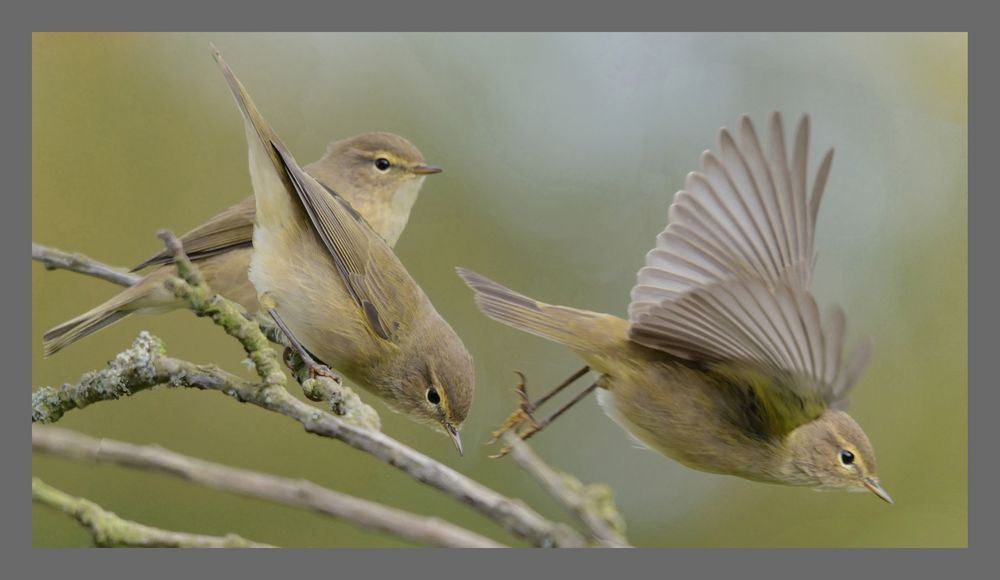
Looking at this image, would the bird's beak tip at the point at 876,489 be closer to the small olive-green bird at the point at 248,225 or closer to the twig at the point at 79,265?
the small olive-green bird at the point at 248,225

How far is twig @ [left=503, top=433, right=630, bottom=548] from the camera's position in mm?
1956

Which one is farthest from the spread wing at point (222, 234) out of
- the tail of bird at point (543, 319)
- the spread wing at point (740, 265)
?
the spread wing at point (740, 265)

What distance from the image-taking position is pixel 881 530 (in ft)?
10.4

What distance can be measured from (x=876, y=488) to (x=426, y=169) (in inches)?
63.2

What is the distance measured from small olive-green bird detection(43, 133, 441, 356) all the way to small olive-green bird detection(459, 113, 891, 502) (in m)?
0.52

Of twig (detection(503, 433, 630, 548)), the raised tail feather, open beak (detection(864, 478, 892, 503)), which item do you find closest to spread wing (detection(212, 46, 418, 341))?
the raised tail feather

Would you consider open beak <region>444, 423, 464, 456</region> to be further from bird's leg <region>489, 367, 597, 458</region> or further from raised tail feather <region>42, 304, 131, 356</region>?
raised tail feather <region>42, 304, 131, 356</region>

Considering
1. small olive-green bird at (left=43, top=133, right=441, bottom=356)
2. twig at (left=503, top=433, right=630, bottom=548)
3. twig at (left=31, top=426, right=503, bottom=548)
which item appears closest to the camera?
twig at (left=503, top=433, right=630, bottom=548)

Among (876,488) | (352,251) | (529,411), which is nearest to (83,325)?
(352,251)

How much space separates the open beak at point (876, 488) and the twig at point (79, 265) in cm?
213

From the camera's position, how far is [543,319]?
2.92m

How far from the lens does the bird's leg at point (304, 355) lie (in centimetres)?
288

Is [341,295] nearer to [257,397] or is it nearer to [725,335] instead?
[257,397]

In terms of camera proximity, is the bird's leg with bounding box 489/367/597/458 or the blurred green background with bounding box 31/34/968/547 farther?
the blurred green background with bounding box 31/34/968/547
